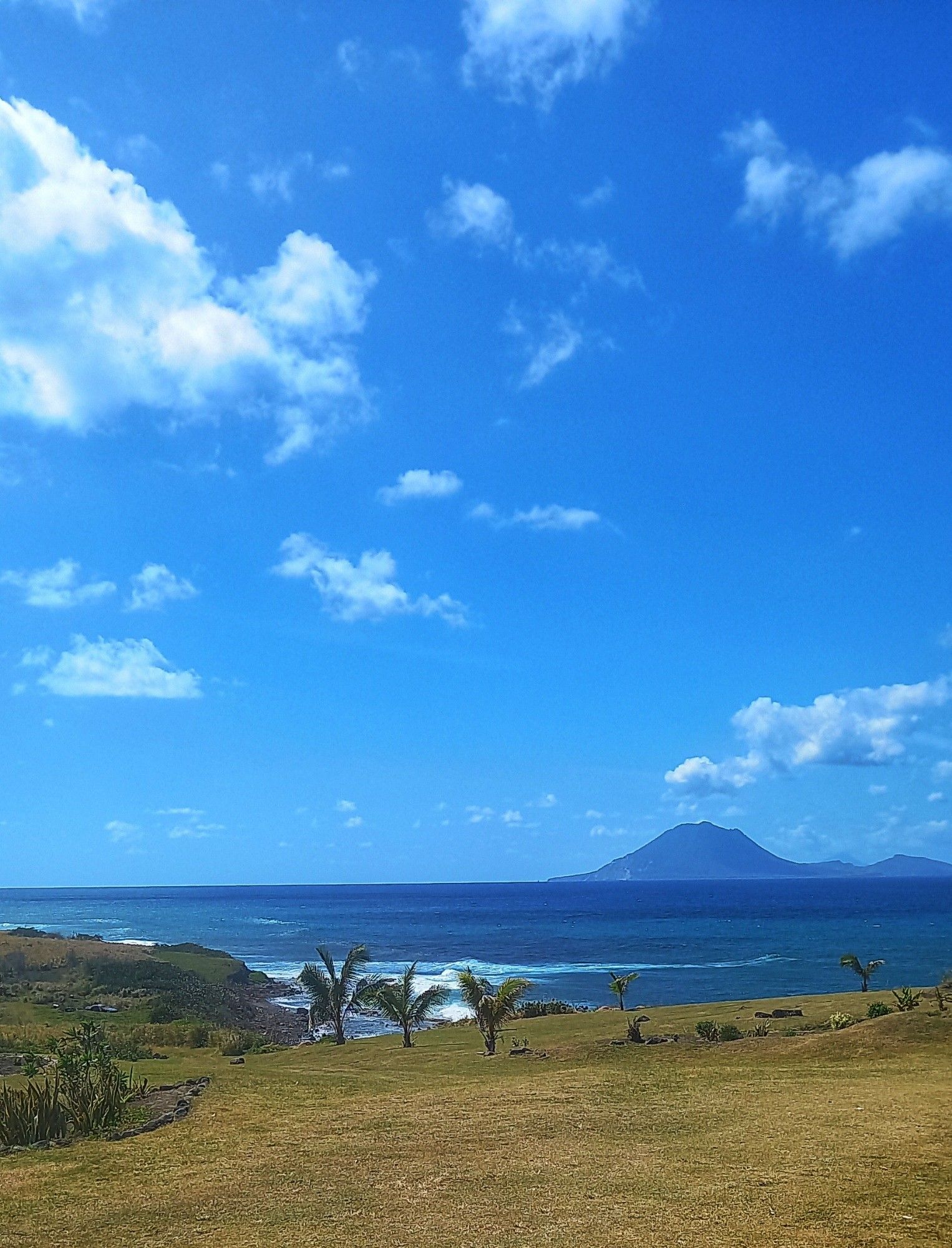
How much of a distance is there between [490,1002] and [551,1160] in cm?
1515

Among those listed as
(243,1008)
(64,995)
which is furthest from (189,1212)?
(243,1008)

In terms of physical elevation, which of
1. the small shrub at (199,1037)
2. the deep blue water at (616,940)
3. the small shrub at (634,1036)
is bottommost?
the deep blue water at (616,940)

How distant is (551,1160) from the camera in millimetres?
14391

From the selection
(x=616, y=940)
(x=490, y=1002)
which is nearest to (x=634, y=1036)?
(x=490, y=1002)

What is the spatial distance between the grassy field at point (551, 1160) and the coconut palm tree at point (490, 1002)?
508cm

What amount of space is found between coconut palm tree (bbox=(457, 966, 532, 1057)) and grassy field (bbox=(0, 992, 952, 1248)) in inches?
200

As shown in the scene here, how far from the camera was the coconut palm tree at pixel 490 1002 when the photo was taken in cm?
2877

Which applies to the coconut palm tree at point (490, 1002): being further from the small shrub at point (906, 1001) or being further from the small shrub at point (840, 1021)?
the small shrub at point (906, 1001)

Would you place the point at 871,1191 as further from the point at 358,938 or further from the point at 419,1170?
the point at 358,938

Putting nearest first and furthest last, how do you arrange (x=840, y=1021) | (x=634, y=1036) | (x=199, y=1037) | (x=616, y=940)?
(x=634, y=1036)
(x=840, y=1021)
(x=199, y=1037)
(x=616, y=940)

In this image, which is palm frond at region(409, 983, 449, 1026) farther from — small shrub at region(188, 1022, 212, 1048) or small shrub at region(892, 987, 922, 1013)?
small shrub at region(892, 987, 922, 1013)

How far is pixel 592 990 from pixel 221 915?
149 m

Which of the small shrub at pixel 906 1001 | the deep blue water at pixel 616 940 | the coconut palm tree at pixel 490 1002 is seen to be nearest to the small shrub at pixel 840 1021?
the small shrub at pixel 906 1001

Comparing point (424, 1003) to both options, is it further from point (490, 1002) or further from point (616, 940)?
point (616, 940)
